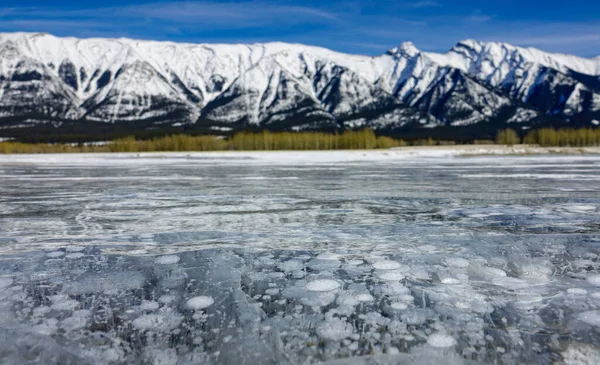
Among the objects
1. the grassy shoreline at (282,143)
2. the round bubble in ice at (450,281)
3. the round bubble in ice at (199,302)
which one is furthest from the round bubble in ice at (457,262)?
the grassy shoreline at (282,143)

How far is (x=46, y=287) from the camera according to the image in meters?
4.79

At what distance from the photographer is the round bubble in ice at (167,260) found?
582 centimetres

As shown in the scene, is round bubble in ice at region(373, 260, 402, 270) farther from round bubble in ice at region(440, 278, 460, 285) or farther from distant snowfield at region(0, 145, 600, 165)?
distant snowfield at region(0, 145, 600, 165)

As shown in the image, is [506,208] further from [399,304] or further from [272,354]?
[272,354]

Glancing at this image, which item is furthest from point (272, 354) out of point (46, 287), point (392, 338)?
point (46, 287)

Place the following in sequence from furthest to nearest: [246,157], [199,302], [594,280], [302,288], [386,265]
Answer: [246,157], [386,265], [594,280], [302,288], [199,302]

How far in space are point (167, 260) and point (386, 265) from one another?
2716 millimetres

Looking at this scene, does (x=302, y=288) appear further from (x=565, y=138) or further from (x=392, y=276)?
(x=565, y=138)

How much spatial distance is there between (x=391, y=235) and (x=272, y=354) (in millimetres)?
4550

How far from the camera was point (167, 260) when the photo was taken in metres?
5.95

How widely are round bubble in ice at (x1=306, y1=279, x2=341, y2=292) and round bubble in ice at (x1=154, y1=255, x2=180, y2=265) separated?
1930mm

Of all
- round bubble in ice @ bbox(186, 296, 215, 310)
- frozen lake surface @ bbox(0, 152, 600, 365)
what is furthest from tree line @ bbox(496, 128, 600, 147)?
round bubble in ice @ bbox(186, 296, 215, 310)

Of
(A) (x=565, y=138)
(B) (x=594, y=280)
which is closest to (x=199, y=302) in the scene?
(B) (x=594, y=280)

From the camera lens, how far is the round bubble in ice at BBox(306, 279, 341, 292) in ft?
15.4
